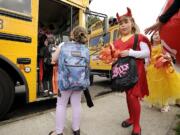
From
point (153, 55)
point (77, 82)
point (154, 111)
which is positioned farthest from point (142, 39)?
point (154, 111)

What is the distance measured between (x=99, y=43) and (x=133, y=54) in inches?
259

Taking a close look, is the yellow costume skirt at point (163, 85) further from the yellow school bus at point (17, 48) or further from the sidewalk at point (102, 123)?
the yellow school bus at point (17, 48)

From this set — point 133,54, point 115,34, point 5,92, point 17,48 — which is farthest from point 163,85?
point 115,34

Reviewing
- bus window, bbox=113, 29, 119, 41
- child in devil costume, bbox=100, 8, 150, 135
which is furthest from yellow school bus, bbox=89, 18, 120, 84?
child in devil costume, bbox=100, 8, 150, 135

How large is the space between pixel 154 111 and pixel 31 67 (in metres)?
2.48

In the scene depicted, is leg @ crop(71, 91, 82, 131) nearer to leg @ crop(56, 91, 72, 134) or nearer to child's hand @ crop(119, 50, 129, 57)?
leg @ crop(56, 91, 72, 134)

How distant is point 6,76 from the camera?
4398 millimetres

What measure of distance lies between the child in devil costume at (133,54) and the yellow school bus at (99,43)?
495 centimetres

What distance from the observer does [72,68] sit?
3342 mm

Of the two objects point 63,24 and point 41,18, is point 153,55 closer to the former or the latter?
point 63,24

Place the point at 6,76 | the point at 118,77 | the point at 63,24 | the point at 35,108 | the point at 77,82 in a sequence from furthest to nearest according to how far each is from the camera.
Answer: the point at 63,24 < the point at 35,108 < the point at 6,76 < the point at 118,77 < the point at 77,82

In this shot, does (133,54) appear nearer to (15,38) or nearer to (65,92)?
(65,92)

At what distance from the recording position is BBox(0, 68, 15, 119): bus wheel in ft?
14.2

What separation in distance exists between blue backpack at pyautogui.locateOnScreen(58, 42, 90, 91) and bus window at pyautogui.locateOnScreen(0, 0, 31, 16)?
153 cm
